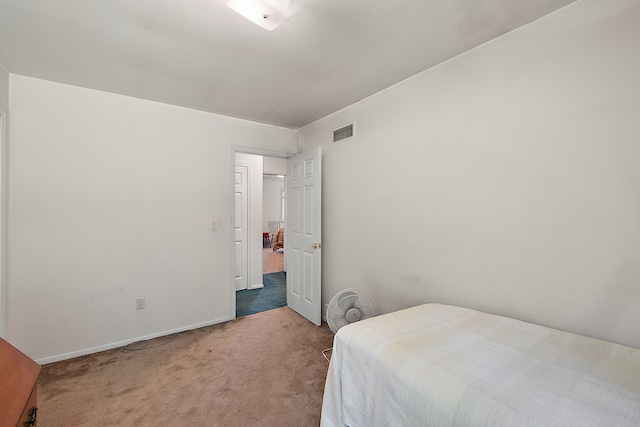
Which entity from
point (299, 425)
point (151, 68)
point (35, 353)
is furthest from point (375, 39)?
point (35, 353)

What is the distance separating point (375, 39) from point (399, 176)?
1.06 metres

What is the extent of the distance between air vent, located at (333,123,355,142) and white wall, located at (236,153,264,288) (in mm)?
1863

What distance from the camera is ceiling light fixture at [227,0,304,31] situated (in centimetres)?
125

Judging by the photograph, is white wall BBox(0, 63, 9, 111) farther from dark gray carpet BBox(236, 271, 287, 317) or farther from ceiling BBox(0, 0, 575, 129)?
dark gray carpet BBox(236, 271, 287, 317)

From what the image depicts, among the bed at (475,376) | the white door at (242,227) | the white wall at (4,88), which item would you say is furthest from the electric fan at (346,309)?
the white wall at (4,88)

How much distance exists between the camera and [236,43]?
5.60 ft

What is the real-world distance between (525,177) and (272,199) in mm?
8061

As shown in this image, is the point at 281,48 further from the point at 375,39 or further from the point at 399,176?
the point at 399,176

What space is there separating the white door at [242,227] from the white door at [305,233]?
1014 millimetres

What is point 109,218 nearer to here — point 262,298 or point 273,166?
point 262,298

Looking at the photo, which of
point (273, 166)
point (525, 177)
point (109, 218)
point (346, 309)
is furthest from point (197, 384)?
point (273, 166)

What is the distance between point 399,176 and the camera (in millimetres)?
Answer: 2287

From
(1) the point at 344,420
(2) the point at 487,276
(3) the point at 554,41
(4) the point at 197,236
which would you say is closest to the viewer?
(1) the point at 344,420

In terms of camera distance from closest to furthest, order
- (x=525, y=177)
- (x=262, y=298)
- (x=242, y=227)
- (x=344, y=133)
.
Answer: (x=525, y=177)
(x=344, y=133)
(x=262, y=298)
(x=242, y=227)
